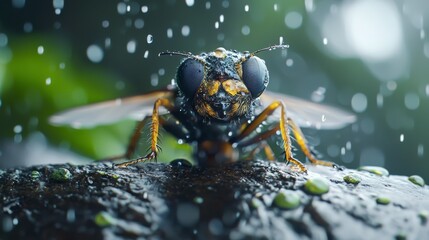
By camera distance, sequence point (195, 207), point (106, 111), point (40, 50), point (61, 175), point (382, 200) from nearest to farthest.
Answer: point (195, 207) < point (382, 200) < point (61, 175) < point (106, 111) < point (40, 50)

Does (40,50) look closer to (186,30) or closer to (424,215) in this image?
(186,30)

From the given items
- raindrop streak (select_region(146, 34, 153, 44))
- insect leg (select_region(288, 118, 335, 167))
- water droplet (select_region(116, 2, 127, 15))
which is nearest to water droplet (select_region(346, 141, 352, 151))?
raindrop streak (select_region(146, 34, 153, 44))

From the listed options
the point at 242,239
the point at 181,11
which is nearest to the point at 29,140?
the point at 181,11

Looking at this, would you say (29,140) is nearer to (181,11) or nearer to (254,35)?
(181,11)

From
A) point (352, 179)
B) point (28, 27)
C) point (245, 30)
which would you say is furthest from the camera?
point (245, 30)

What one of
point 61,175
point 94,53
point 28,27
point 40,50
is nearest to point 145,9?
point 94,53

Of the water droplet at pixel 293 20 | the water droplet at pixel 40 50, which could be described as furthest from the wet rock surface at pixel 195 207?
the water droplet at pixel 293 20
